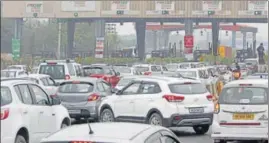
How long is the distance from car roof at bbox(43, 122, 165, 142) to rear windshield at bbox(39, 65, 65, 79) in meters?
22.8

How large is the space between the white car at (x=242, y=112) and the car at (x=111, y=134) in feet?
25.4

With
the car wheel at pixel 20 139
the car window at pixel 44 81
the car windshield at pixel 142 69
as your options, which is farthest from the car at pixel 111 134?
the car windshield at pixel 142 69

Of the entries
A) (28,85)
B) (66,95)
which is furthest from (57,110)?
(66,95)

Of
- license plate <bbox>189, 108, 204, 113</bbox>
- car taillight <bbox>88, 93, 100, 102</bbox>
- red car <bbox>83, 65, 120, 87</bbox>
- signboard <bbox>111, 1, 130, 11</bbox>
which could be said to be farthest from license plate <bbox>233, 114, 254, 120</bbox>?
signboard <bbox>111, 1, 130, 11</bbox>

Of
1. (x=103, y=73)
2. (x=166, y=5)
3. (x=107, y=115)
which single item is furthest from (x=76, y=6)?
(x=107, y=115)

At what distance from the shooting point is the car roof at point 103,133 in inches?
282

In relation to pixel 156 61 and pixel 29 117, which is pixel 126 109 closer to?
pixel 29 117

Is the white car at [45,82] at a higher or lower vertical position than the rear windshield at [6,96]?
lower

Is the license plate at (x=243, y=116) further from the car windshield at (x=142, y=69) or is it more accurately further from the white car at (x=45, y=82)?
the car windshield at (x=142, y=69)

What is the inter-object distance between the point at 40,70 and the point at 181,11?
36826 millimetres

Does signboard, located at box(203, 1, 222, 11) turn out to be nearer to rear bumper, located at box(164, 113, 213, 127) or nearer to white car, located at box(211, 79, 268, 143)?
rear bumper, located at box(164, 113, 213, 127)

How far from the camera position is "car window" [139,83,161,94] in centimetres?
1916

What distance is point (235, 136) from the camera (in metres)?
15.5

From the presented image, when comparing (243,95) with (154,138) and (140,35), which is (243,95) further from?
(140,35)
